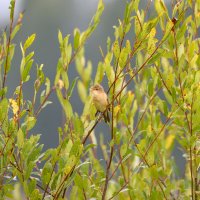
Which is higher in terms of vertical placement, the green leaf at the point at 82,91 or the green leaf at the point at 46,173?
the green leaf at the point at 82,91

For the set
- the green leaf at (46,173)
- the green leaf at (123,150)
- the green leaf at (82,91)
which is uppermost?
the green leaf at (82,91)

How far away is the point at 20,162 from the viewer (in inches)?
62.7

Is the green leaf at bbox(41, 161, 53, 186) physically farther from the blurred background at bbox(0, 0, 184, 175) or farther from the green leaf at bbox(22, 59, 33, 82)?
the blurred background at bbox(0, 0, 184, 175)

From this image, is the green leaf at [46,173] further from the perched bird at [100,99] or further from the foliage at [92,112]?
the perched bird at [100,99]

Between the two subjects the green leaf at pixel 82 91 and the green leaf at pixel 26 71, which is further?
the green leaf at pixel 82 91

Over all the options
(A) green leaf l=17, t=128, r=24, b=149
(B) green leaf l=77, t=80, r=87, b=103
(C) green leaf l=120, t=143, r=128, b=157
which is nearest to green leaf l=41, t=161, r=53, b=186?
(A) green leaf l=17, t=128, r=24, b=149

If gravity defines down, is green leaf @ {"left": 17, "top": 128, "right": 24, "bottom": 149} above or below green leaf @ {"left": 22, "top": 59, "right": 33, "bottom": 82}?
below

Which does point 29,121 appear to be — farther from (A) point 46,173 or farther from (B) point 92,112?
(B) point 92,112

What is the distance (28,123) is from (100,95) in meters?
0.24

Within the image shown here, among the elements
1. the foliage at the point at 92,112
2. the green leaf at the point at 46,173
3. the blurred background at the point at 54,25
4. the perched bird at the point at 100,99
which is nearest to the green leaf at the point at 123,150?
the foliage at the point at 92,112

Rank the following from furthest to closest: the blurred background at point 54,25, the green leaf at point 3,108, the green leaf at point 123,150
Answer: the blurred background at point 54,25, the green leaf at point 123,150, the green leaf at point 3,108

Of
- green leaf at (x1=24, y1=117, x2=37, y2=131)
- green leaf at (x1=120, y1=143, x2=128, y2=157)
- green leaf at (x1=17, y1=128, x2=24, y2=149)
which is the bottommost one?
green leaf at (x1=17, y1=128, x2=24, y2=149)

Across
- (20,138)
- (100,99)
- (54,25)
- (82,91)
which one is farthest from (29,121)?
(54,25)

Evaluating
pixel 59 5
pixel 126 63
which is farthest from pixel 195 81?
pixel 59 5
